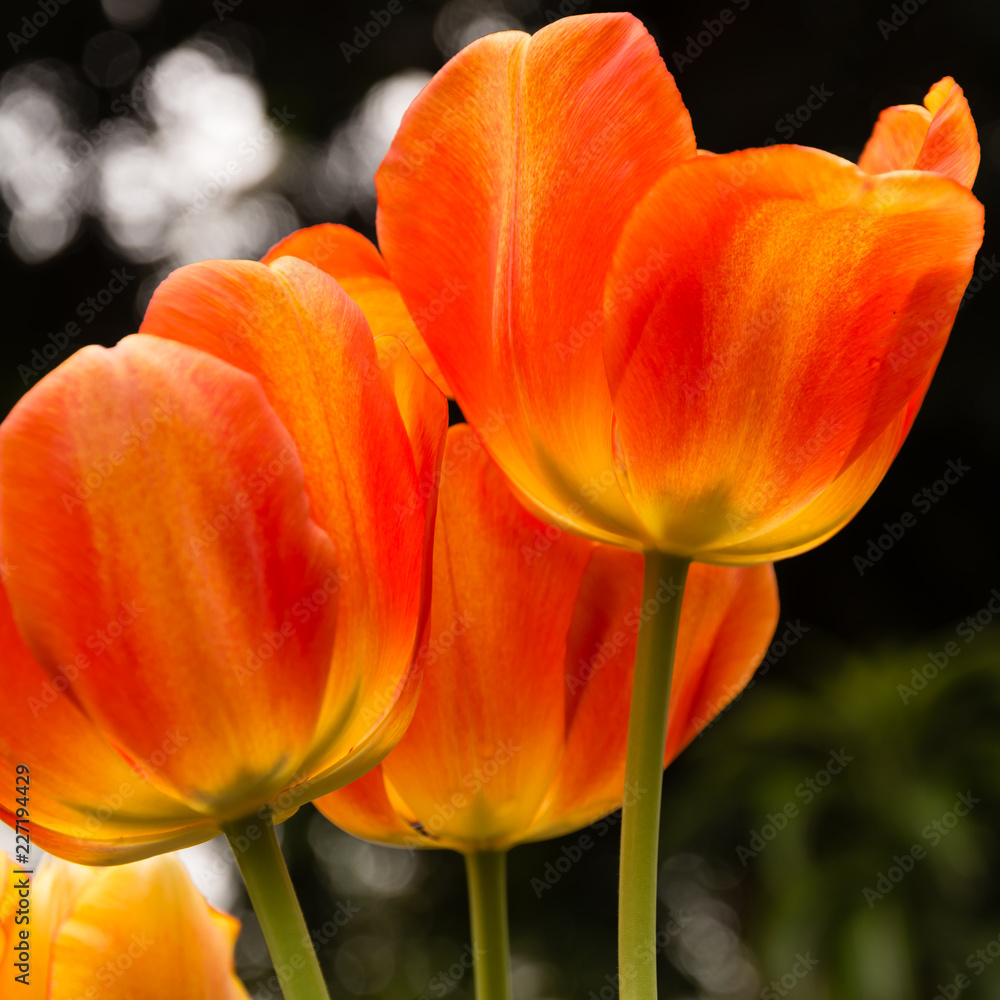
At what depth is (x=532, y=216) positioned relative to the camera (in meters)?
0.22

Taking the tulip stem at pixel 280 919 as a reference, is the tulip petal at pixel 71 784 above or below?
above

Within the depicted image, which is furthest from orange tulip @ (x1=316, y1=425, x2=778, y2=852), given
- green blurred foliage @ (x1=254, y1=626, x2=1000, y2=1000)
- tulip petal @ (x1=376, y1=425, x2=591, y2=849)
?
green blurred foliage @ (x1=254, y1=626, x2=1000, y2=1000)

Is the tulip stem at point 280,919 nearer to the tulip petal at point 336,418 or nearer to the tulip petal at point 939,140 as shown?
the tulip petal at point 336,418

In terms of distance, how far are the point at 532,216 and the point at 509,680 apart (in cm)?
9

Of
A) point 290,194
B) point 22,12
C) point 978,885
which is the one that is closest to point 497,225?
point 978,885

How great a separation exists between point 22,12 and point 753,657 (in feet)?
6.90

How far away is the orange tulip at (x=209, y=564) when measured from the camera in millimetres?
173

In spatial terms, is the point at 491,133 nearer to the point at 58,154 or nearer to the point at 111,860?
the point at 111,860

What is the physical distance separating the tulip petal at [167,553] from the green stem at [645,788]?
0.20 ft

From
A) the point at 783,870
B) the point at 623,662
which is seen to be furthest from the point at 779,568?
the point at 623,662

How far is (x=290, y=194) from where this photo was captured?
209 cm

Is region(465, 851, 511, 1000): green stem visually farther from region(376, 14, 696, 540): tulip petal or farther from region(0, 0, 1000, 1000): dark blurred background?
region(0, 0, 1000, 1000): dark blurred background

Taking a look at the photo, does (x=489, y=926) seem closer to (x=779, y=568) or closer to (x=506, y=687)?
(x=506, y=687)

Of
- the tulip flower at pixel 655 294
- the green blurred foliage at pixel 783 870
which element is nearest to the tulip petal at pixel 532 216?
the tulip flower at pixel 655 294
